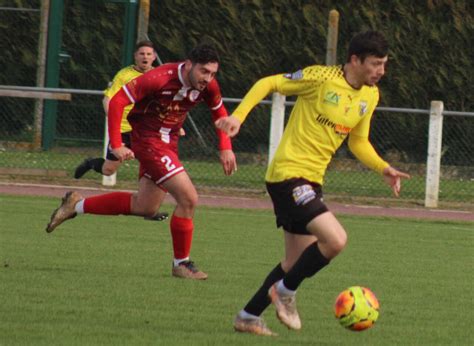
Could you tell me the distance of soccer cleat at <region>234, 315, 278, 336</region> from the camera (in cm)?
809

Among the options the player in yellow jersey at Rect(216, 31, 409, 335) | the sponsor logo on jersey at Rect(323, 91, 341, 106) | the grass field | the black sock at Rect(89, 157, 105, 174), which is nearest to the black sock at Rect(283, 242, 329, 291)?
the player in yellow jersey at Rect(216, 31, 409, 335)

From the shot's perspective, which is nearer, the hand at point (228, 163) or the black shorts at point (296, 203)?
the black shorts at point (296, 203)

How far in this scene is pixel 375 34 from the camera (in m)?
8.29

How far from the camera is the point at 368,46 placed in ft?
26.9

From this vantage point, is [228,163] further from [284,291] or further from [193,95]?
[193,95]

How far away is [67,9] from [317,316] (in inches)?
617

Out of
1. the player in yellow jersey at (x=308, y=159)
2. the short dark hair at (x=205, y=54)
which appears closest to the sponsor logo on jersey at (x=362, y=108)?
the player in yellow jersey at (x=308, y=159)

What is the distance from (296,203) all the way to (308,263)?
36 cm

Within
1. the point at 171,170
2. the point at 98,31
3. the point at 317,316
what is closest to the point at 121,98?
the point at 171,170

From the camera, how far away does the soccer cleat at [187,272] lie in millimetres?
10648

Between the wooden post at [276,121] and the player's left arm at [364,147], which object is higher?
the player's left arm at [364,147]

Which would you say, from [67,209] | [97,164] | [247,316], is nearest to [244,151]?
[97,164]

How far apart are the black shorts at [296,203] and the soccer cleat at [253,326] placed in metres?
0.59

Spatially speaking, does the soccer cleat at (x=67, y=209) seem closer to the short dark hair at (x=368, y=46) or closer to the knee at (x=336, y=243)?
the short dark hair at (x=368, y=46)
